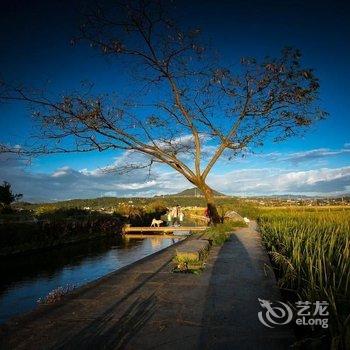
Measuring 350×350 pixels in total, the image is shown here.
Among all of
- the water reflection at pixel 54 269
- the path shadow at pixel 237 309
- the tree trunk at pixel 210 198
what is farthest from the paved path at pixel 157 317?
the tree trunk at pixel 210 198

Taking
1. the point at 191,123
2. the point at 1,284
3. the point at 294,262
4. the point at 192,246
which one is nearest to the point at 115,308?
the point at 294,262

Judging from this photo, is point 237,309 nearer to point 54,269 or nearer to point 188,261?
point 188,261

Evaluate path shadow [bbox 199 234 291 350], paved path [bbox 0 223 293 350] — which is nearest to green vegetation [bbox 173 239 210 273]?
path shadow [bbox 199 234 291 350]

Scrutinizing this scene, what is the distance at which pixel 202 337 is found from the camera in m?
3.45

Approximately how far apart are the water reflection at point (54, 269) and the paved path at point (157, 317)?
245 inches

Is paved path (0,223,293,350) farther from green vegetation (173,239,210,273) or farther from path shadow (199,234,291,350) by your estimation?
green vegetation (173,239,210,273)

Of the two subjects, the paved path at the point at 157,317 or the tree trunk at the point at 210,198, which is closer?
the paved path at the point at 157,317

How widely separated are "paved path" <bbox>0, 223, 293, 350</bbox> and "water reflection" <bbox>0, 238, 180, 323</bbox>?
623cm

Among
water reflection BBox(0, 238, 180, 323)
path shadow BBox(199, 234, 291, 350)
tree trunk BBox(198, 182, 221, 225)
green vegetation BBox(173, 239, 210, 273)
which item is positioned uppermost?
tree trunk BBox(198, 182, 221, 225)

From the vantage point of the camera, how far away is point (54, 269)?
17359 millimetres

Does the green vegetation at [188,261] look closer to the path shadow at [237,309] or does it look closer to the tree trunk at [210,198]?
the path shadow at [237,309]

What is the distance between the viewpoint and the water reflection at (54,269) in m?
12.4

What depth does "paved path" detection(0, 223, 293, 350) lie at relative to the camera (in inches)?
132

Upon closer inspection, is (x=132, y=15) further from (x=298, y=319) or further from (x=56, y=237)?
(x=56, y=237)
